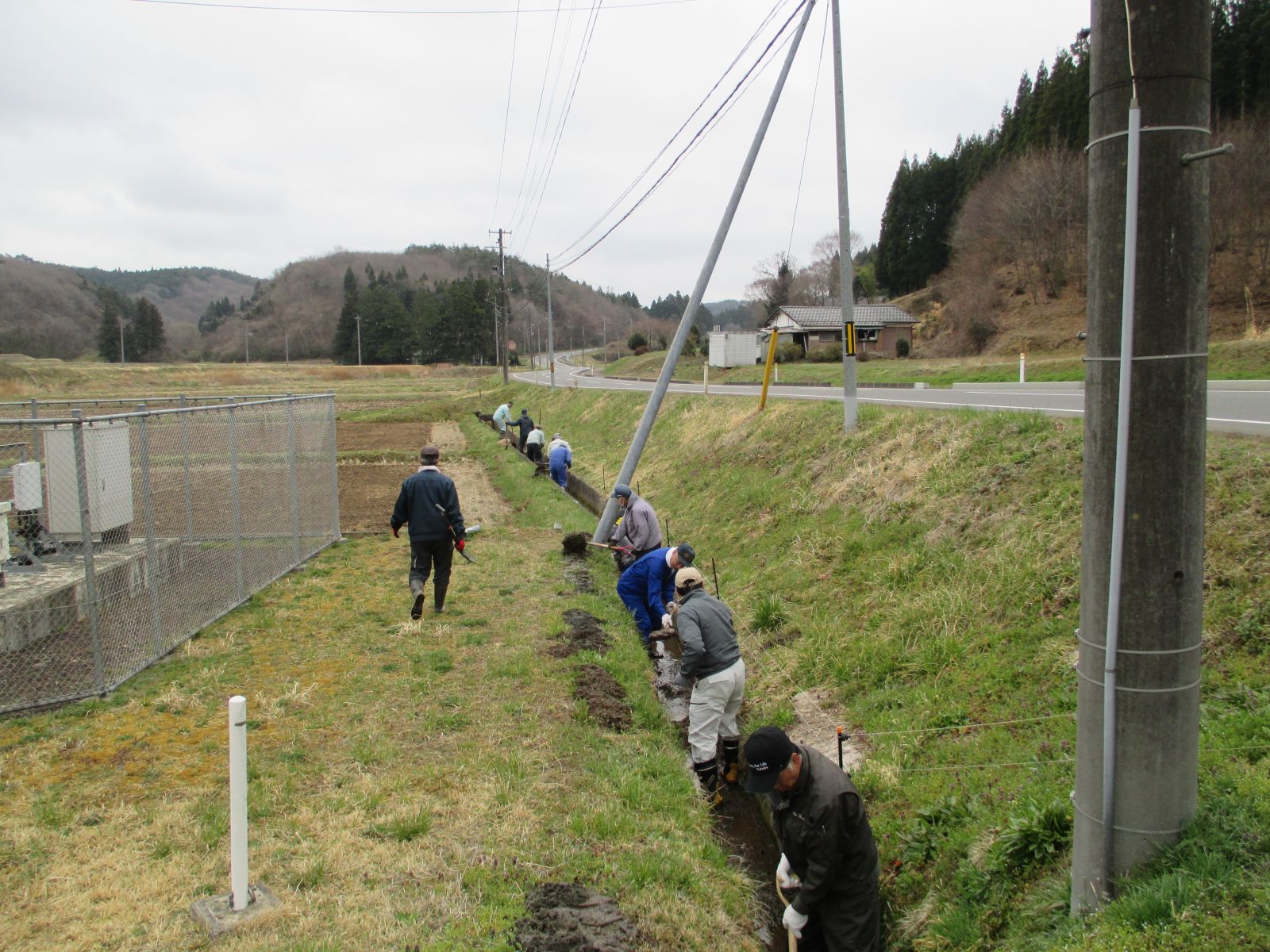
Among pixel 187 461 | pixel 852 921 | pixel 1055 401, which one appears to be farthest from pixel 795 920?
pixel 1055 401

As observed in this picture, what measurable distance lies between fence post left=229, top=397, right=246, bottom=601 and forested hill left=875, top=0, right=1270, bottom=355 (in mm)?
32388

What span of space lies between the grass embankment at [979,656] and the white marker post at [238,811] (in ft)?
11.5

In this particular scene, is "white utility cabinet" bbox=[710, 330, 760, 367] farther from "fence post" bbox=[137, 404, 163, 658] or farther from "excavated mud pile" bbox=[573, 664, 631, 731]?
"fence post" bbox=[137, 404, 163, 658]

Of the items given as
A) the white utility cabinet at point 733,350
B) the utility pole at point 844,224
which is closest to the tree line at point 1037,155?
the white utility cabinet at point 733,350

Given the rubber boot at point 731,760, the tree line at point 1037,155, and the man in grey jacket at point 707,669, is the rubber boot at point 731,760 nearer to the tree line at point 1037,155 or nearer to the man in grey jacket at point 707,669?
the man in grey jacket at point 707,669

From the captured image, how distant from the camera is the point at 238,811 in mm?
4145

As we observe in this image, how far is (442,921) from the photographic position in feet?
13.6

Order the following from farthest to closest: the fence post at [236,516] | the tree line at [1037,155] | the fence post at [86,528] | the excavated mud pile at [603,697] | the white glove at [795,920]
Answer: the tree line at [1037,155]
the fence post at [236,516]
the excavated mud pile at [603,697]
the fence post at [86,528]
the white glove at [795,920]

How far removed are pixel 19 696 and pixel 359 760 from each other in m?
3.18

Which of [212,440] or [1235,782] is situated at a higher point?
[212,440]

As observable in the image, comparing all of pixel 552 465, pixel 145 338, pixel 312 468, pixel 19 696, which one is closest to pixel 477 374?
pixel 145 338

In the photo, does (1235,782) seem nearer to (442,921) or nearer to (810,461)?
(442,921)

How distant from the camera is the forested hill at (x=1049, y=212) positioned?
3297 centimetres

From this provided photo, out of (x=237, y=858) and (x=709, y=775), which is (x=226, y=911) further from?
(x=709, y=775)
